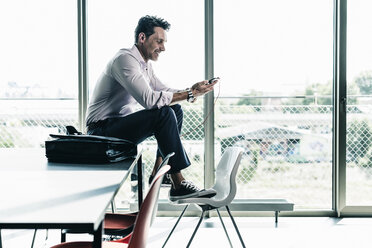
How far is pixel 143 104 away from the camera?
2.38 metres

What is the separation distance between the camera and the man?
7.57 feet

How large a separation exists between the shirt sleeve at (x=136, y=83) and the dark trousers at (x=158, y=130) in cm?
6

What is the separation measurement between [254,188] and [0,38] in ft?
8.36

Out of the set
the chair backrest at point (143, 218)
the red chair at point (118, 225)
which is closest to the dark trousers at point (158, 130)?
the red chair at point (118, 225)

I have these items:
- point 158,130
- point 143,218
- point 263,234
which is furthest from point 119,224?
point 263,234

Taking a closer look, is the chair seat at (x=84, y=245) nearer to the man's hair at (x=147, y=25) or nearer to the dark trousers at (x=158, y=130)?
the dark trousers at (x=158, y=130)

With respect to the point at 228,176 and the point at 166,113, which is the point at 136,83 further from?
the point at 228,176

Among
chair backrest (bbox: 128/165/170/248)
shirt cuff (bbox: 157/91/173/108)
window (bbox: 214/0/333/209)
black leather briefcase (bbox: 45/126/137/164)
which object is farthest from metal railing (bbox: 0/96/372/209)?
chair backrest (bbox: 128/165/170/248)

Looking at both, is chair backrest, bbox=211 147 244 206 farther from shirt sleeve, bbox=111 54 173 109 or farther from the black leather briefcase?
the black leather briefcase

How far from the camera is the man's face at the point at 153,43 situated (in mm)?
2766

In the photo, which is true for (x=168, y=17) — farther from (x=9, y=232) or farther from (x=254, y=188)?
(x=9, y=232)

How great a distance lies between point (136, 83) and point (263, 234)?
1.54 metres

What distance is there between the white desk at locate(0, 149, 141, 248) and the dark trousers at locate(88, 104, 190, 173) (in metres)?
0.61

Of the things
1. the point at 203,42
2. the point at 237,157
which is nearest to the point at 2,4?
the point at 203,42
